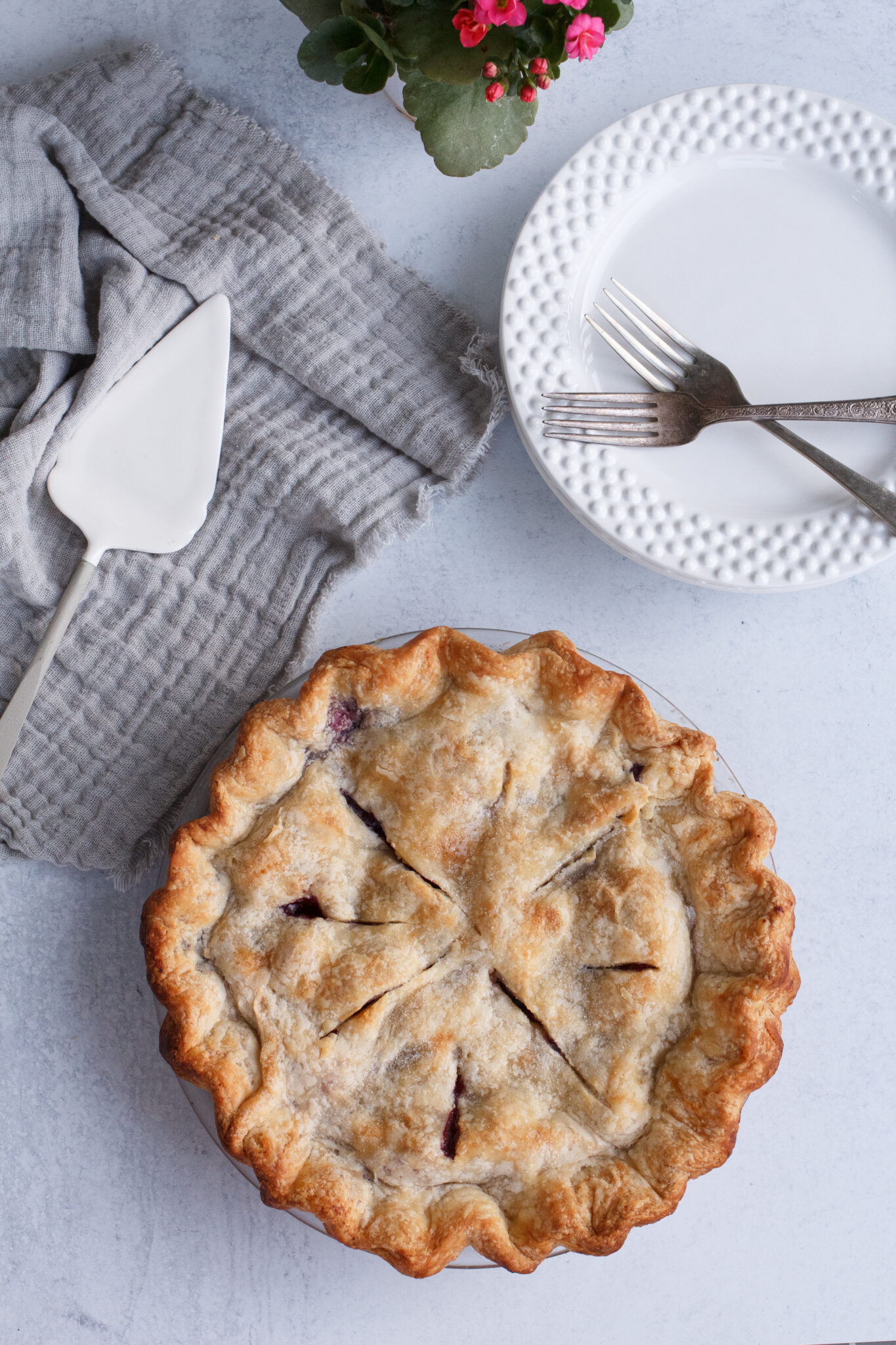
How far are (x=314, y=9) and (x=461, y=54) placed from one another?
0.33 m

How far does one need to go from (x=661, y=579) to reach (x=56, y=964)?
1.33 m

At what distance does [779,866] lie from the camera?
2051 mm

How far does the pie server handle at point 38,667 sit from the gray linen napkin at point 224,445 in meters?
0.05

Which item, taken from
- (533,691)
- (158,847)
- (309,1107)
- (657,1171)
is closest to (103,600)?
(158,847)

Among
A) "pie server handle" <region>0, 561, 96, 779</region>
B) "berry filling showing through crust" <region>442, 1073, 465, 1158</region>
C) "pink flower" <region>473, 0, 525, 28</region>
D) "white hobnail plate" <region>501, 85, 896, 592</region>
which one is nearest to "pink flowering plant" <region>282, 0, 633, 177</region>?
"pink flower" <region>473, 0, 525, 28</region>

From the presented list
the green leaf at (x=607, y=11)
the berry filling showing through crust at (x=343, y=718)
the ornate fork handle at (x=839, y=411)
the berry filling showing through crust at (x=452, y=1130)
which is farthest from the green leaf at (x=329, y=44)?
the berry filling showing through crust at (x=452, y=1130)

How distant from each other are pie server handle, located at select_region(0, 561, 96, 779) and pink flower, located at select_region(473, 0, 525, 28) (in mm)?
1069

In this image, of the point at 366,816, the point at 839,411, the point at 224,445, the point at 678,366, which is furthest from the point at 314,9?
the point at 366,816

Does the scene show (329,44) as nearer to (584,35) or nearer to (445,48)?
(445,48)

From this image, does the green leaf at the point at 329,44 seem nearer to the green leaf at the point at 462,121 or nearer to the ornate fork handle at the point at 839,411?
the green leaf at the point at 462,121

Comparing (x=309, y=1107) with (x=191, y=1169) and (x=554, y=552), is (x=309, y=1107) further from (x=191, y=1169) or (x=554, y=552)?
(x=554, y=552)

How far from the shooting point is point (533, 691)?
1731 millimetres

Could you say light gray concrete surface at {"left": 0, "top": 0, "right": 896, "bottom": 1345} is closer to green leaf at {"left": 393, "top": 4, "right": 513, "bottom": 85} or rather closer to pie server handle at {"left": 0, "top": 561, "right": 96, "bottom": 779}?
pie server handle at {"left": 0, "top": 561, "right": 96, "bottom": 779}

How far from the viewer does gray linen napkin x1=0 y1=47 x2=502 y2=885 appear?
1.91 metres
